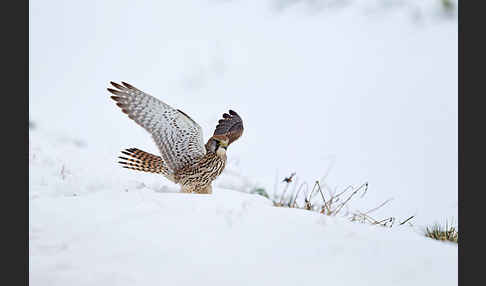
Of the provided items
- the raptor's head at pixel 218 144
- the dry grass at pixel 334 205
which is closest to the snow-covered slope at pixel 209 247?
the dry grass at pixel 334 205

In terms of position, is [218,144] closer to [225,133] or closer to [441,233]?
[225,133]

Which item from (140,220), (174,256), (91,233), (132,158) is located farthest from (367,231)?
(132,158)

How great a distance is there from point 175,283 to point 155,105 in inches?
48.0

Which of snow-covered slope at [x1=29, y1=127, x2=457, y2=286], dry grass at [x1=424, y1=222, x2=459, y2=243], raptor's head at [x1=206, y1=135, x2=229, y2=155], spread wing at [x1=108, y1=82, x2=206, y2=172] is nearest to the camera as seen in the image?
snow-covered slope at [x1=29, y1=127, x2=457, y2=286]

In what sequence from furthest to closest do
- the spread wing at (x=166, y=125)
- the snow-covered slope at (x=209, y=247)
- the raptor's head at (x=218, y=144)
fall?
1. the raptor's head at (x=218, y=144)
2. the spread wing at (x=166, y=125)
3. the snow-covered slope at (x=209, y=247)

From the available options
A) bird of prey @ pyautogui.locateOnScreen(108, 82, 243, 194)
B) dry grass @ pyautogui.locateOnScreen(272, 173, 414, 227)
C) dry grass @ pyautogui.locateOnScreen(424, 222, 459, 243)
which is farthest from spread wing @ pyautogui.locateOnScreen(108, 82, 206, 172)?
dry grass @ pyautogui.locateOnScreen(424, 222, 459, 243)

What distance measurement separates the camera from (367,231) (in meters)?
1.77

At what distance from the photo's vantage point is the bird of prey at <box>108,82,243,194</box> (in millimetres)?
2459

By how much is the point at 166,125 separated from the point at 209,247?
1144mm

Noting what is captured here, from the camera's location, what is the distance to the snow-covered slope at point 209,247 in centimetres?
151

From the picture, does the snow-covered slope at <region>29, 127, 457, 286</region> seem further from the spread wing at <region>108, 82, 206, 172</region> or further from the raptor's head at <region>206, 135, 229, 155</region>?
the raptor's head at <region>206, 135, 229, 155</region>

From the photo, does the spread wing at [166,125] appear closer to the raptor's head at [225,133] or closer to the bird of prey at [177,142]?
the bird of prey at [177,142]

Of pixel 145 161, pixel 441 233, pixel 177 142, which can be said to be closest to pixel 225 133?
pixel 177 142

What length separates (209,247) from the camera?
158 cm
